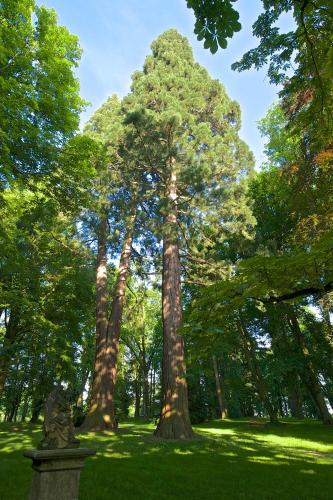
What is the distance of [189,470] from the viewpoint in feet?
22.4

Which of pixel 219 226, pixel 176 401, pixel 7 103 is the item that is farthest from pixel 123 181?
pixel 176 401

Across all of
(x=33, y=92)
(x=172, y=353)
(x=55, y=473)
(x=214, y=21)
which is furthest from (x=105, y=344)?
(x=214, y=21)

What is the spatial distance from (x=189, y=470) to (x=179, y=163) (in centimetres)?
1051

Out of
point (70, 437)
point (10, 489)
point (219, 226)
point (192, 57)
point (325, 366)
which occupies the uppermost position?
point (192, 57)

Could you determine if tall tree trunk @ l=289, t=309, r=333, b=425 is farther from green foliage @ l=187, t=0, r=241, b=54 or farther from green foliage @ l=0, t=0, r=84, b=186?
green foliage @ l=187, t=0, r=241, b=54

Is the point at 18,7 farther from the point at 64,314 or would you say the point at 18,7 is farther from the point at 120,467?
the point at 64,314

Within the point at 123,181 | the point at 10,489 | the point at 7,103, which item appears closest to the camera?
the point at 10,489

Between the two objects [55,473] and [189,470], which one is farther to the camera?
[189,470]

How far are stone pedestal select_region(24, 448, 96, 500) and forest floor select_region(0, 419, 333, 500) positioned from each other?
181cm

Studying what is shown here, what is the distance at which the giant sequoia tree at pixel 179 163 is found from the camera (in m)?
11.2

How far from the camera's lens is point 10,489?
515 centimetres

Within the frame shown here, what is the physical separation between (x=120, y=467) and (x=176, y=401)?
3.85m

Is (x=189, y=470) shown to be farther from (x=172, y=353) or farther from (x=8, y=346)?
(x=8, y=346)

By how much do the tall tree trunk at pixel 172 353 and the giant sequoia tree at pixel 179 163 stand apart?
0.03m
